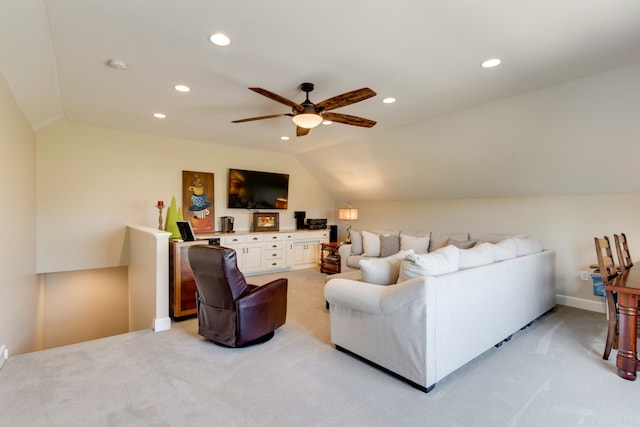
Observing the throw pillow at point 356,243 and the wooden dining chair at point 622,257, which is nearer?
the wooden dining chair at point 622,257

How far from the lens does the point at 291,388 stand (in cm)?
234

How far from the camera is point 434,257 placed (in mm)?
2527

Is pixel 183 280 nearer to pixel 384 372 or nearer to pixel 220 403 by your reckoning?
pixel 220 403

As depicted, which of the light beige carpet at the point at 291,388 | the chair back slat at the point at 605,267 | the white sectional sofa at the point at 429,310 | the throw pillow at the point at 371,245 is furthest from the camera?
the throw pillow at the point at 371,245

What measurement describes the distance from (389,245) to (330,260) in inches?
54.3

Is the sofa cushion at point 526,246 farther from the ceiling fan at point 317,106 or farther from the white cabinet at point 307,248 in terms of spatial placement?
the white cabinet at point 307,248

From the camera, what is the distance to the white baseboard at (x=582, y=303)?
4035 millimetres

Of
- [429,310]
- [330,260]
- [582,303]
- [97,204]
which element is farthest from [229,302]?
[582,303]

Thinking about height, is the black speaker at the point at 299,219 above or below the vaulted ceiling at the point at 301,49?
below

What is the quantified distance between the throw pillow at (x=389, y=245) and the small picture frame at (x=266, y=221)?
251 centimetres

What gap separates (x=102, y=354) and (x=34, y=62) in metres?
2.65

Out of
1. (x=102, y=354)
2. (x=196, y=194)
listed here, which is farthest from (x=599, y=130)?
(x=196, y=194)

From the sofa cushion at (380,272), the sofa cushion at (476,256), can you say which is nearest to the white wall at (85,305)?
the sofa cushion at (380,272)

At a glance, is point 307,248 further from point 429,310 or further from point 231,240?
point 429,310
